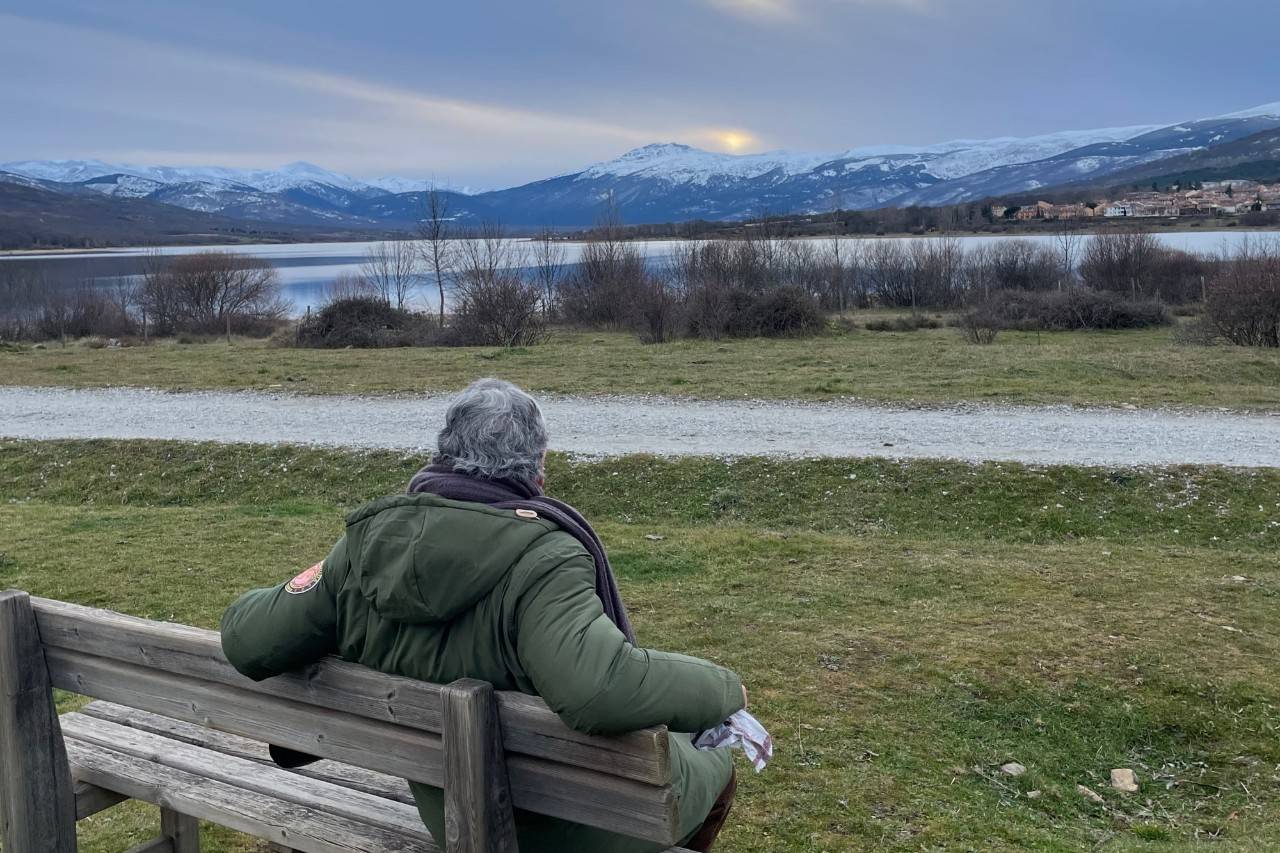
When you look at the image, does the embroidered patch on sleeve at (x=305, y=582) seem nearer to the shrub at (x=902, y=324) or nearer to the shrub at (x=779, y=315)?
the shrub at (x=779, y=315)

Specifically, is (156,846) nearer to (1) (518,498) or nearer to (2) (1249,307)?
(1) (518,498)

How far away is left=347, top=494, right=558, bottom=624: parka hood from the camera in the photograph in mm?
2348

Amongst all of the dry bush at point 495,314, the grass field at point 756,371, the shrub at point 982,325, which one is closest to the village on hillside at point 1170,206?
the shrub at point 982,325

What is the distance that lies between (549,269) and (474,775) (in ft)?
159

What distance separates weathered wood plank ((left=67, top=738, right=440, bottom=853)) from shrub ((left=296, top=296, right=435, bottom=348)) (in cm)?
2935

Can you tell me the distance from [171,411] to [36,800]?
47.8ft

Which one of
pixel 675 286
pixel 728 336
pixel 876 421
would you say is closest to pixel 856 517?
pixel 876 421

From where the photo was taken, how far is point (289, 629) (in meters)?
2.58

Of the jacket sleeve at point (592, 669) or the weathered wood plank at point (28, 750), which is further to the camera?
the weathered wood plank at point (28, 750)

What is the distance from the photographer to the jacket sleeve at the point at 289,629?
258 cm

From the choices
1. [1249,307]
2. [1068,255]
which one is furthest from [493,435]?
[1068,255]

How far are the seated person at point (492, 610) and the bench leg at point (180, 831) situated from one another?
1533mm

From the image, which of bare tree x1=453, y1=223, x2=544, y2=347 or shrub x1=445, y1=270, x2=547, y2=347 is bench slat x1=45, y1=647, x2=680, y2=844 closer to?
bare tree x1=453, y1=223, x2=544, y2=347

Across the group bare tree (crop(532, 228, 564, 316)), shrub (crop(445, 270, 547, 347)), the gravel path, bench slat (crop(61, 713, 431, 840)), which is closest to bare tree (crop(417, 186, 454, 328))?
bare tree (crop(532, 228, 564, 316))
